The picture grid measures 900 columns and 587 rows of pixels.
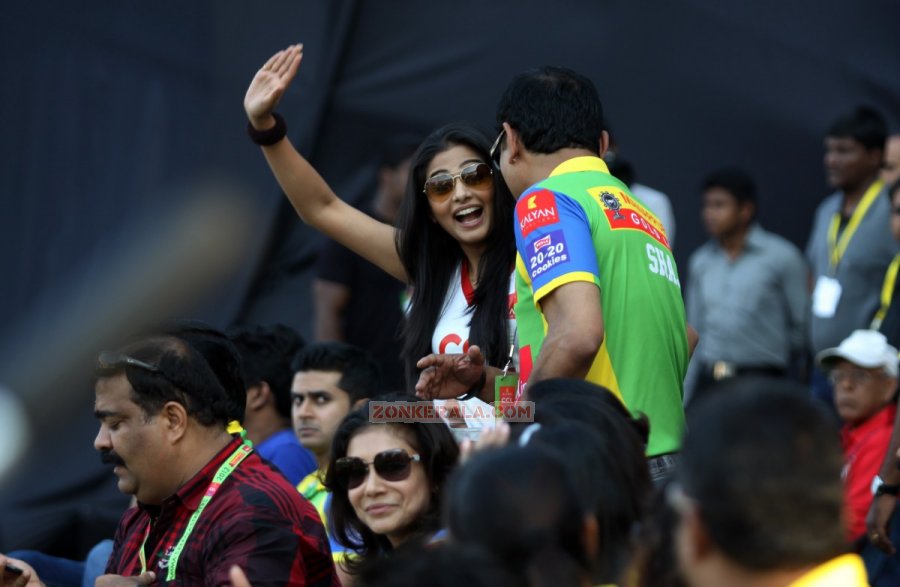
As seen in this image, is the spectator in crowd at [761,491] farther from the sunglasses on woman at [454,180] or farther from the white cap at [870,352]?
the white cap at [870,352]

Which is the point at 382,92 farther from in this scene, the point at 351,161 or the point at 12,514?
the point at 12,514

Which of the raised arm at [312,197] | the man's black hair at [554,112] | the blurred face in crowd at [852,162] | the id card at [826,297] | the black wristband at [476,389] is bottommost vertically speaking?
the black wristband at [476,389]

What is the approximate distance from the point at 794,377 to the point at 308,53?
11.4 ft

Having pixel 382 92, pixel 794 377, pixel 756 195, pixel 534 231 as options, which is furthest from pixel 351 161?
pixel 534 231

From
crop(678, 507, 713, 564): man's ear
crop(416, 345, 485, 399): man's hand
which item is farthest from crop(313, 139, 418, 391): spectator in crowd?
crop(678, 507, 713, 564): man's ear

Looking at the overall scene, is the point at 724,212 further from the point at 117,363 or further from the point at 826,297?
the point at 117,363

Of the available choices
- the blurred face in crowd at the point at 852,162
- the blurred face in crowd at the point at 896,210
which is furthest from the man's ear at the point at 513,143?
the blurred face in crowd at the point at 852,162

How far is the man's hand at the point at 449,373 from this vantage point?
3.53m

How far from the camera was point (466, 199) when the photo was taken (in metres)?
4.16

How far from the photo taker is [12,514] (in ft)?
24.1

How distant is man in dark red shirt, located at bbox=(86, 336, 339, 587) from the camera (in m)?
3.45

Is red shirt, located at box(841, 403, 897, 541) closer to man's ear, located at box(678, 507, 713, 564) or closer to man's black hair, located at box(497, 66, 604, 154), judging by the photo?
man's black hair, located at box(497, 66, 604, 154)

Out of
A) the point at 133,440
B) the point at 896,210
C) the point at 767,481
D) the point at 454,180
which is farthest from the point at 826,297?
the point at 767,481

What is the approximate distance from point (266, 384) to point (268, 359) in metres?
0.12
